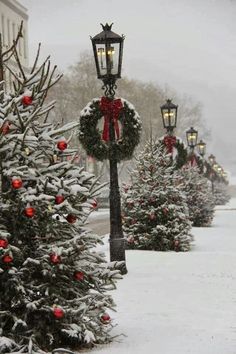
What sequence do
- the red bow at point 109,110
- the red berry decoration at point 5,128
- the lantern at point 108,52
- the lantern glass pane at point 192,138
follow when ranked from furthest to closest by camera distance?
1. the lantern glass pane at point 192,138
2. the red bow at point 109,110
3. the lantern at point 108,52
4. the red berry decoration at point 5,128

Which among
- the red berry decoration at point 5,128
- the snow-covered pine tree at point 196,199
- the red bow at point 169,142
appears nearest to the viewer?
the red berry decoration at point 5,128

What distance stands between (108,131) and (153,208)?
4.69m

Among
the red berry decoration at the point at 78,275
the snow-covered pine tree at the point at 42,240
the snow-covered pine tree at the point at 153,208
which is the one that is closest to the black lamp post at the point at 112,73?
the snow-covered pine tree at the point at 153,208

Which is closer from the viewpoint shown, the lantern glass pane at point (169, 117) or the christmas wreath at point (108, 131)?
the christmas wreath at point (108, 131)

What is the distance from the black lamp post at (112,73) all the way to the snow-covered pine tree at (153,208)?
4139 mm

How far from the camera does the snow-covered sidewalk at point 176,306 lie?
6.34 meters

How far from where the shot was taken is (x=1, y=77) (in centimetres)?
674

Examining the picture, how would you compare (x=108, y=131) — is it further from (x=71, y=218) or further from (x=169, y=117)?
(x=169, y=117)

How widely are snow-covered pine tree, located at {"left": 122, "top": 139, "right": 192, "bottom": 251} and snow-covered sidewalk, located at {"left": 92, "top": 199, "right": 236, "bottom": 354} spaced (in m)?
1.58

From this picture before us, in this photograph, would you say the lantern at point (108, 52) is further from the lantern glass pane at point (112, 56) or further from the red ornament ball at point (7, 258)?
the red ornament ball at point (7, 258)

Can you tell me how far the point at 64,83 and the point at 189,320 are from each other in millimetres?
51615

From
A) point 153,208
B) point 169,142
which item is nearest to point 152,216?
point 153,208

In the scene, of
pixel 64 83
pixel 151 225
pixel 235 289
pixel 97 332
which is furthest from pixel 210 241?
pixel 64 83

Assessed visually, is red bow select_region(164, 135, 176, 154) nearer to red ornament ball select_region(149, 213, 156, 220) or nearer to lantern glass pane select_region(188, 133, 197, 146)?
red ornament ball select_region(149, 213, 156, 220)
